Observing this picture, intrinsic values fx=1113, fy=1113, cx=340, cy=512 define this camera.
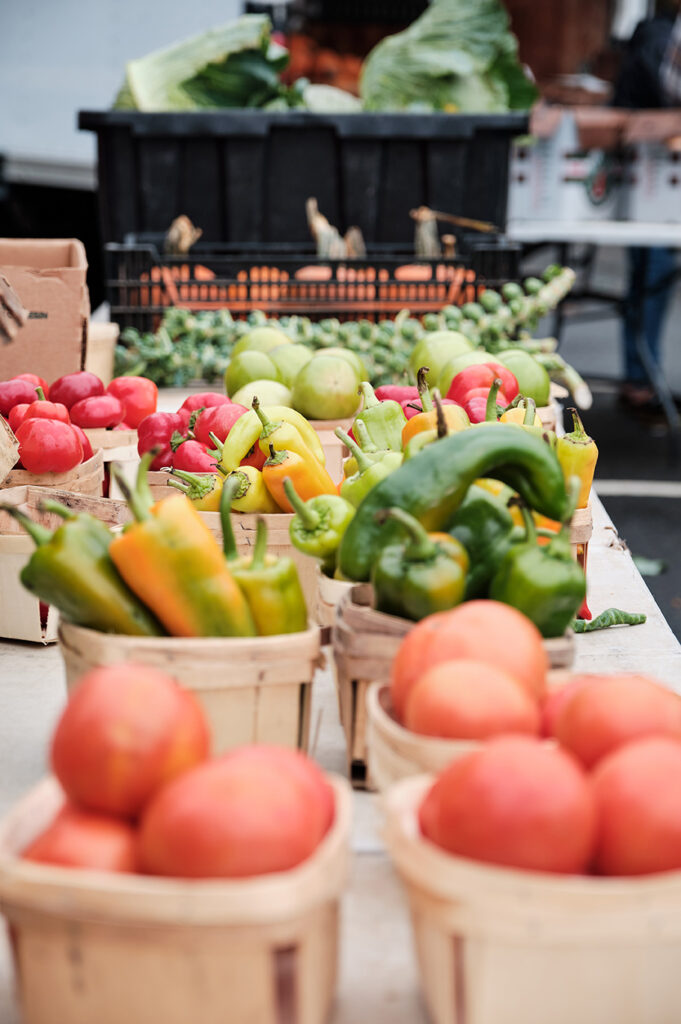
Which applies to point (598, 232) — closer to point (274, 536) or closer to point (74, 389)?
point (74, 389)

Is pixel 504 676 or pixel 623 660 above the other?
pixel 504 676

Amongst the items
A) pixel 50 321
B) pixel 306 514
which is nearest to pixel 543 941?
pixel 306 514

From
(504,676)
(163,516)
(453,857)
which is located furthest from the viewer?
(163,516)

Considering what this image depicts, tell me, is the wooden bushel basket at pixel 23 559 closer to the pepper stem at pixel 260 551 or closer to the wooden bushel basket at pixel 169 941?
the pepper stem at pixel 260 551

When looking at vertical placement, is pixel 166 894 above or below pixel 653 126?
below

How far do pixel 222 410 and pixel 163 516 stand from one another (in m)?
0.96

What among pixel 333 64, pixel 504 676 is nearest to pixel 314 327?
pixel 504 676

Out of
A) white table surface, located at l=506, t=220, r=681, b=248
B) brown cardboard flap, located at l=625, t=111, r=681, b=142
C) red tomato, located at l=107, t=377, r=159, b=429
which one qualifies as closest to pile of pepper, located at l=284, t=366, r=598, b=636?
red tomato, located at l=107, t=377, r=159, b=429

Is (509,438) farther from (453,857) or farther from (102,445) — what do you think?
(102,445)

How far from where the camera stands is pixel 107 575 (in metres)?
1.27

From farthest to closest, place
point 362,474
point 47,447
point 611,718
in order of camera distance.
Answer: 1. point 47,447
2. point 362,474
3. point 611,718

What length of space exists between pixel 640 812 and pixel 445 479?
1.85ft

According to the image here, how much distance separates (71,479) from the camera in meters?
2.06

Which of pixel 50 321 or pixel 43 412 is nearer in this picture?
pixel 43 412
